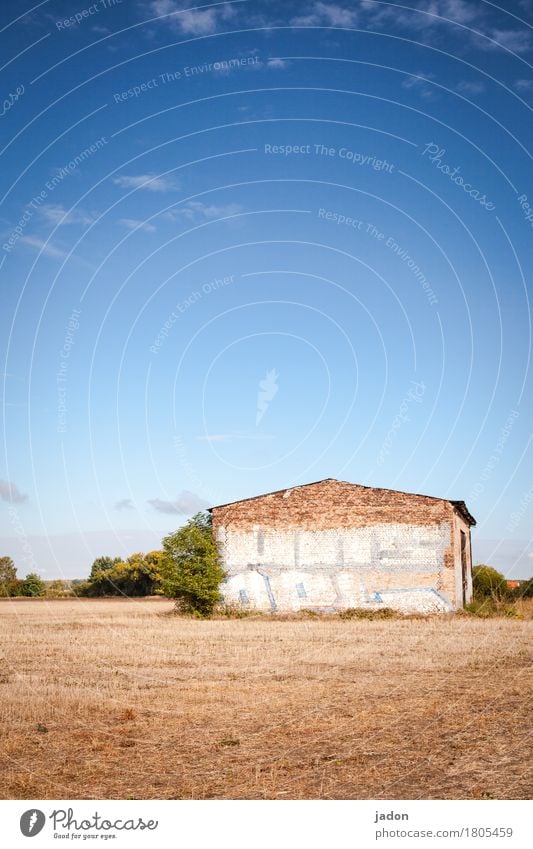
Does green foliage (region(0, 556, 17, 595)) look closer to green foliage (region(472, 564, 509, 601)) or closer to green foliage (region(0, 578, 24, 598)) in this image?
green foliage (region(0, 578, 24, 598))

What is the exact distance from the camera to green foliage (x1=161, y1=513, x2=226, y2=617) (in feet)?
130

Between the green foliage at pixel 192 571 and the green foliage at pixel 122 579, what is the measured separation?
30.3 meters

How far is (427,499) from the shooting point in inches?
1583

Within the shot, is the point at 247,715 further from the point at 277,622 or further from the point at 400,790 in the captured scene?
the point at 277,622

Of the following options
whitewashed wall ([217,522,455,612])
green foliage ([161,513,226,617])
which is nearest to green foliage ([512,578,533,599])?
whitewashed wall ([217,522,455,612])

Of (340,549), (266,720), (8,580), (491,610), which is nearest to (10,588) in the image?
(8,580)

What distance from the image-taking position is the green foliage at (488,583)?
51266mm

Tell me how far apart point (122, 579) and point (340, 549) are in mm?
38736

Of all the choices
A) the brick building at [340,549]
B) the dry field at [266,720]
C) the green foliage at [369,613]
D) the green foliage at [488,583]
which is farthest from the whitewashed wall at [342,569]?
the dry field at [266,720]

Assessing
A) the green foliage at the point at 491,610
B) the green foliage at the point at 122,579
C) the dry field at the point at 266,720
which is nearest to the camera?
the dry field at the point at 266,720

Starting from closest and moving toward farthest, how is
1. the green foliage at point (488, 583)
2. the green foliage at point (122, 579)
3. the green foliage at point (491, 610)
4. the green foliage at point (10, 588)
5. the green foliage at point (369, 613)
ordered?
the green foliage at point (369, 613), the green foliage at point (491, 610), the green foliage at point (488, 583), the green foliage at point (122, 579), the green foliage at point (10, 588)

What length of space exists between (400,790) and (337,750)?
204 centimetres

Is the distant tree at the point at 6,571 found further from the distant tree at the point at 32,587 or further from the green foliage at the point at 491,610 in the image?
the green foliage at the point at 491,610

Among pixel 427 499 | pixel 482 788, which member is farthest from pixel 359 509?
pixel 482 788
